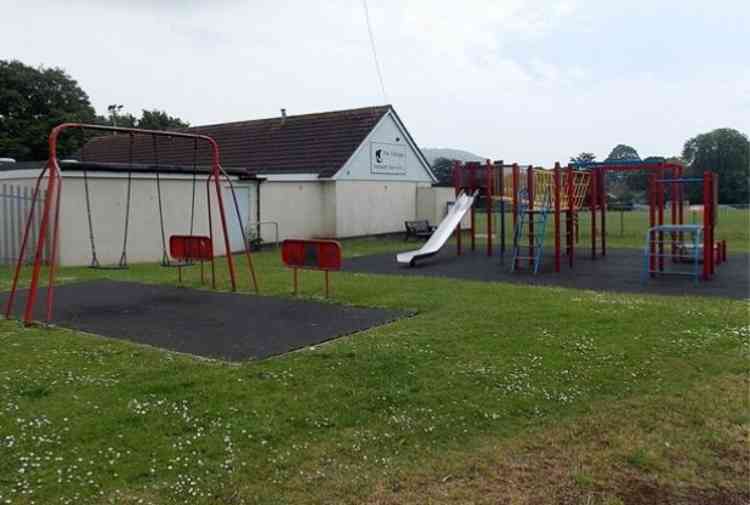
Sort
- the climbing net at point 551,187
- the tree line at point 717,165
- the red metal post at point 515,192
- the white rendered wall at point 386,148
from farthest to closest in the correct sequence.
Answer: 1. the tree line at point 717,165
2. the white rendered wall at point 386,148
3. the climbing net at point 551,187
4. the red metal post at point 515,192

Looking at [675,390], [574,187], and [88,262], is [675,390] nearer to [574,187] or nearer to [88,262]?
[574,187]

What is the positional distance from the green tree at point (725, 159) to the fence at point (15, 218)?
52381 millimetres

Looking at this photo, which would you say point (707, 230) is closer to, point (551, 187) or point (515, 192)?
point (551, 187)

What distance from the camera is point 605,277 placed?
13070 mm

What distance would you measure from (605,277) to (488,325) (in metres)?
5.99

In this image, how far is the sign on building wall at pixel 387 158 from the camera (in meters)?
25.3

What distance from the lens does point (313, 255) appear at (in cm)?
1045

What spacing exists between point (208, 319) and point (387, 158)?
1808 cm

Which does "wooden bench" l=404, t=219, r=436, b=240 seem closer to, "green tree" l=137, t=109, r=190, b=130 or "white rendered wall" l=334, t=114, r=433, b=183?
"white rendered wall" l=334, t=114, r=433, b=183

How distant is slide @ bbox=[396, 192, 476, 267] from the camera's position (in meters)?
→ 16.2

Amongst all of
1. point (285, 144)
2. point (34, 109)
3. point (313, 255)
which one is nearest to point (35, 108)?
point (34, 109)

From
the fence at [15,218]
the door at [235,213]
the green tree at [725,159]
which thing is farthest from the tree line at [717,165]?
the fence at [15,218]

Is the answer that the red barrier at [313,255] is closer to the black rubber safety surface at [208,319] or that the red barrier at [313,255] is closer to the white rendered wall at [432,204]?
the black rubber safety surface at [208,319]

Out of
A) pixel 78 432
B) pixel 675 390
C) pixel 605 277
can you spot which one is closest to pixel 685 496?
pixel 675 390
